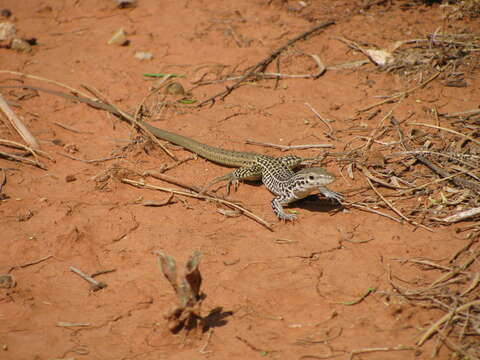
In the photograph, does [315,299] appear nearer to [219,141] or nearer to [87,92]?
[219,141]

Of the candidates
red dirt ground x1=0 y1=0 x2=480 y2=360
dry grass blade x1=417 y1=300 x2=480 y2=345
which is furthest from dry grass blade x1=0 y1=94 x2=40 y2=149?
dry grass blade x1=417 y1=300 x2=480 y2=345

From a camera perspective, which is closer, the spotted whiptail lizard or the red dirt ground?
the red dirt ground

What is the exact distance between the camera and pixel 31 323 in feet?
14.2

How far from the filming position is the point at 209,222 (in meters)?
5.57

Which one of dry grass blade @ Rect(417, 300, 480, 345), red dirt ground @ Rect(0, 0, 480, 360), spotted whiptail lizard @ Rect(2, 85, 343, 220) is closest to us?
dry grass blade @ Rect(417, 300, 480, 345)

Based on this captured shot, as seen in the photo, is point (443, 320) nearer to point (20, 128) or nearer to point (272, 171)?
point (272, 171)

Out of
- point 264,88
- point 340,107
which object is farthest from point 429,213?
point 264,88

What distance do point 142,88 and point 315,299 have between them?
519 centimetres

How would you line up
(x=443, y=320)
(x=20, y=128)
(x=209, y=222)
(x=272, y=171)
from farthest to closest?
(x=20, y=128)
(x=272, y=171)
(x=209, y=222)
(x=443, y=320)

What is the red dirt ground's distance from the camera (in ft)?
13.7

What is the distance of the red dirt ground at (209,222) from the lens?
4168 mm

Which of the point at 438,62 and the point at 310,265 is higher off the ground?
the point at 438,62

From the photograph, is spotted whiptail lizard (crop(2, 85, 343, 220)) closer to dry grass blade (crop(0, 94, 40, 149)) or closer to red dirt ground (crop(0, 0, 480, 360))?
red dirt ground (crop(0, 0, 480, 360))

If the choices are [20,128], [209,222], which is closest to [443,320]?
[209,222]
